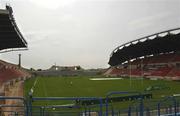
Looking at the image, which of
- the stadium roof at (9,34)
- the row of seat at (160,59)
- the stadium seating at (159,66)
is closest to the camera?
the stadium roof at (9,34)

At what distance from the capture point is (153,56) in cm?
8594

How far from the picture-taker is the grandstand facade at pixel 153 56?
66650 mm

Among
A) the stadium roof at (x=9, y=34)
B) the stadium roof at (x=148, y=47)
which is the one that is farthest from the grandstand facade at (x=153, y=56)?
the stadium roof at (x=9, y=34)

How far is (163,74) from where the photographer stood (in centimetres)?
6512

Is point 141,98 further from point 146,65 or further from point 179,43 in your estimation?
point 146,65

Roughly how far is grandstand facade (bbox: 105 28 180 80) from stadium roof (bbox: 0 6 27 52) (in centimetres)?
2476

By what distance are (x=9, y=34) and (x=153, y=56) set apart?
45584 millimetres

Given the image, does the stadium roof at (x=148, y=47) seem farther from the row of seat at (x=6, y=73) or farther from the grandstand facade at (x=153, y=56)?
the row of seat at (x=6, y=73)

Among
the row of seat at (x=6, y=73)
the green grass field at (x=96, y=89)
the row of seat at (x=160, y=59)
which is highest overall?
the row of seat at (x=160, y=59)

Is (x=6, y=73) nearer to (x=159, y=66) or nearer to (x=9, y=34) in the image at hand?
(x=9, y=34)

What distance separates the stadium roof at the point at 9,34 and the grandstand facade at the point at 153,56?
2476 cm

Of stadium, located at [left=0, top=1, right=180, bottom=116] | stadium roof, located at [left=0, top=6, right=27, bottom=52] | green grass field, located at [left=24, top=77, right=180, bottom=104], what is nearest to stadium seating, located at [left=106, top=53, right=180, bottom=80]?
stadium, located at [left=0, top=1, right=180, bottom=116]

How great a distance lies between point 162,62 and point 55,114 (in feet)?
207

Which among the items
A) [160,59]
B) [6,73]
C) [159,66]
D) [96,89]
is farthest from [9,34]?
[160,59]
